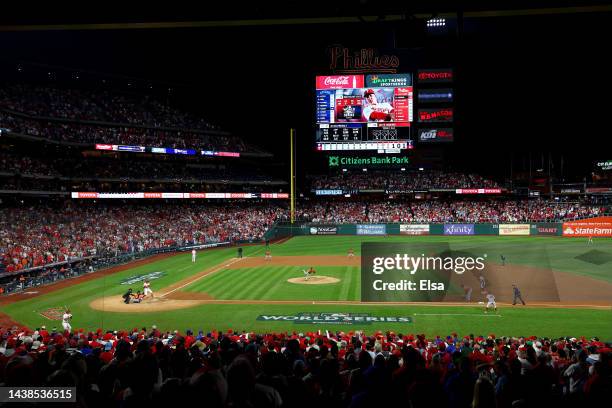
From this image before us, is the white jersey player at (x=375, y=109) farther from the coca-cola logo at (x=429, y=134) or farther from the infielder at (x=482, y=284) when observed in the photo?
the infielder at (x=482, y=284)

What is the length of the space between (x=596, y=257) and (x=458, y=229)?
673 inches

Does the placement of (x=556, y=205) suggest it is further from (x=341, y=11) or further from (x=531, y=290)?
(x=341, y=11)

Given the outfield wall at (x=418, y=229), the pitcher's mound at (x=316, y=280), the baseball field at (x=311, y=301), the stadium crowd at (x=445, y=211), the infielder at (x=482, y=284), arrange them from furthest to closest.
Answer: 1. the stadium crowd at (x=445, y=211)
2. the outfield wall at (x=418, y=229)
3. the pitcher's mound at (x=316, y=280)
4. the baseball field at (x=311, y=301)
5. the infielder at (x=482, y=284)

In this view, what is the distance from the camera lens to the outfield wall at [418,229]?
50156 millimetres

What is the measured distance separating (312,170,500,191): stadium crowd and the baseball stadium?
462 millimetres

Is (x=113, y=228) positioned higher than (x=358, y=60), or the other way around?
(x=358, y=60)

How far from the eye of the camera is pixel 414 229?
173 ft

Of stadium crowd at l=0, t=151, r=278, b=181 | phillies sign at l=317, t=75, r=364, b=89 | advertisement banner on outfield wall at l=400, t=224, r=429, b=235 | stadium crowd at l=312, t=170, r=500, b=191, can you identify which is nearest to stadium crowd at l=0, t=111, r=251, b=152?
stadium crowd at l=0, t=151, r=278, b=181

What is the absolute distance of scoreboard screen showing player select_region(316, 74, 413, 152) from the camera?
45469 mm

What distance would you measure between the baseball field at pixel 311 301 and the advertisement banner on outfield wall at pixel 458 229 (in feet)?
51.5

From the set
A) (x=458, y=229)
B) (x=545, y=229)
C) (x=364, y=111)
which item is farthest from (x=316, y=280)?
(x=545, y=229)

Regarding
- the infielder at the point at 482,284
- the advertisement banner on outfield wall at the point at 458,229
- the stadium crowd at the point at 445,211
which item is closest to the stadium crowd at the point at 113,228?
the stadium crowd at the point at 445,211

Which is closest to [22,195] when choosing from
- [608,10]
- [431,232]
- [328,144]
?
[328,144]

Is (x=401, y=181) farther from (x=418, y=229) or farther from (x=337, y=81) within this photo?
(x=337, y=81)
